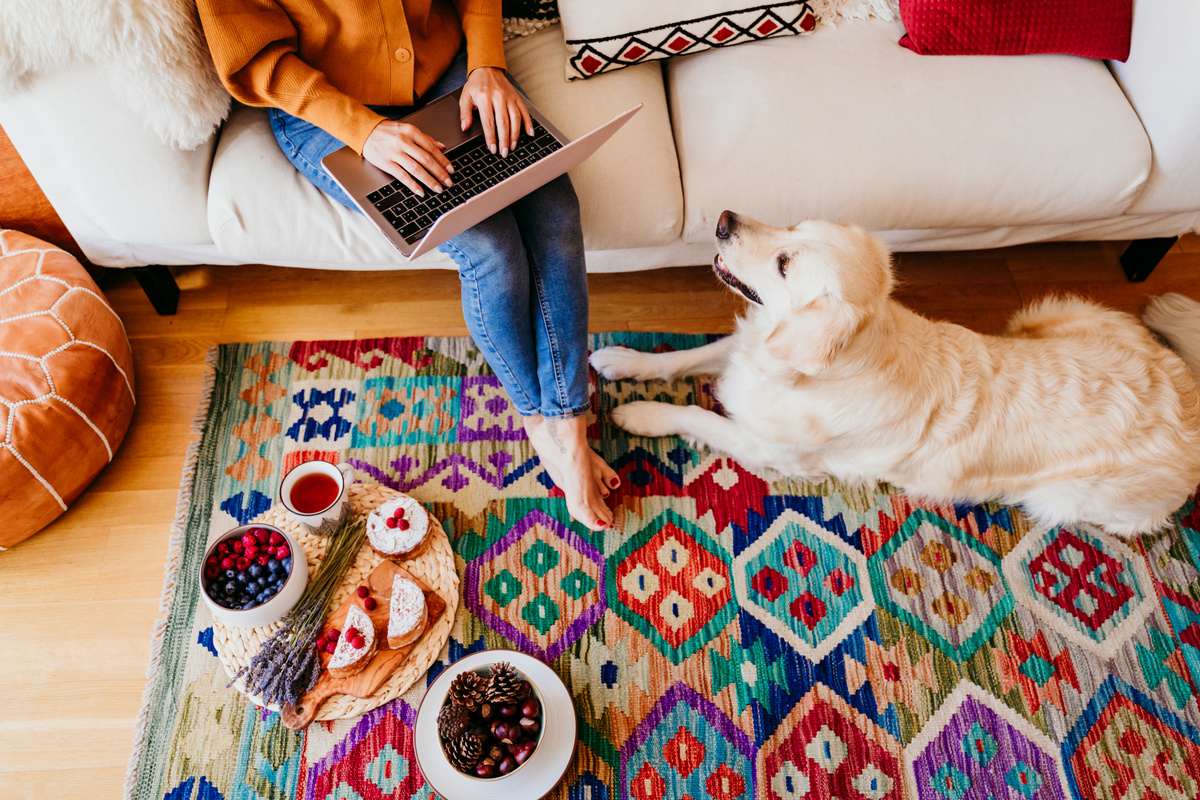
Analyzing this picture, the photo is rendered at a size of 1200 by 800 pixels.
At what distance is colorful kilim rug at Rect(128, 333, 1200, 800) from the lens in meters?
1.41

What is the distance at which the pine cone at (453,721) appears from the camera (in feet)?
4.09

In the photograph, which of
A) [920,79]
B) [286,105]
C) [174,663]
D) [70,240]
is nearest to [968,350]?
[920,79]

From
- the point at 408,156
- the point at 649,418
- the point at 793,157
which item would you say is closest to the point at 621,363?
the point at 649,418

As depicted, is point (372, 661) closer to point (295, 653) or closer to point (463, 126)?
point (295, 653)

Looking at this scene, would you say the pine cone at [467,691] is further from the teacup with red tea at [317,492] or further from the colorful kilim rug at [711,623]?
the teacup with red tea at [317,492]

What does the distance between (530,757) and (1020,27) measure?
1.96m

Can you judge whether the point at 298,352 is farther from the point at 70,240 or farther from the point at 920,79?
the point at 920,79

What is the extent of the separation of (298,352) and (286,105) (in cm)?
72

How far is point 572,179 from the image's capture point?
1536 millimetres

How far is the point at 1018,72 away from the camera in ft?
5.41

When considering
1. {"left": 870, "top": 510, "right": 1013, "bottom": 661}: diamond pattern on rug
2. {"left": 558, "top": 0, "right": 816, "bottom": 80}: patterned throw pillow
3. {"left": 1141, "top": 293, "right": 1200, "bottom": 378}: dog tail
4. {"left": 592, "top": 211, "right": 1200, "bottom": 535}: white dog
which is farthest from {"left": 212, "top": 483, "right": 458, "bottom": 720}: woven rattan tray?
{"left": 1141, "top": 293, "right": 1200, "bottom": 378}: dog tail

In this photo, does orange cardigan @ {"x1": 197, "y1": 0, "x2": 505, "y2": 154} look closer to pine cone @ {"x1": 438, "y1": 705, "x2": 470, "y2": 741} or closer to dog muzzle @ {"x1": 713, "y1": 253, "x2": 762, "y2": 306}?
dog muzzle @ {"x1": 713, "y1": 253, "x2": 762, "y2": 306}

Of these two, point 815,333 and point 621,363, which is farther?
point 621,363

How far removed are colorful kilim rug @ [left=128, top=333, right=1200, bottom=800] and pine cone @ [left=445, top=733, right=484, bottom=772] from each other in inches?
7.9
